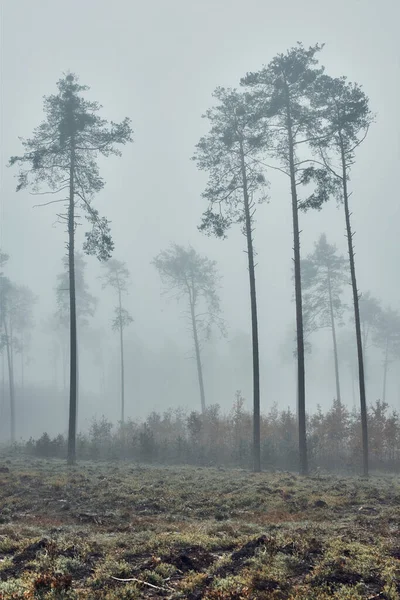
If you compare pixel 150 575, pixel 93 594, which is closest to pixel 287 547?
pixel 150 575

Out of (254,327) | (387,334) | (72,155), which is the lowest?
(254,327)

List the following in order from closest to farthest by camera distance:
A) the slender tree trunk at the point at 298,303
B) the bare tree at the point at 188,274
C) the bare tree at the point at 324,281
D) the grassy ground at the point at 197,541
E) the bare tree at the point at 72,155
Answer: the grassy ground at the point at 197,541 < the slender tree trunk at the point at 298,303 < the bare tree at the point at 72,155 < the bare tree at the point at 324,281 < the bare tree at the point at 188,274

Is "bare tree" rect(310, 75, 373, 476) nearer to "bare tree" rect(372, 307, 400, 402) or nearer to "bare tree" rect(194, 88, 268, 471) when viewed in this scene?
"bare tree" rect(194, 88, 268, 471)

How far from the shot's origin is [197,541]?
861cm

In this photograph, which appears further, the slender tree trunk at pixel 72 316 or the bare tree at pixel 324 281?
the bare tree at pixel 324 281

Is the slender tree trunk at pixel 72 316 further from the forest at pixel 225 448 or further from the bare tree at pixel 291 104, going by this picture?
the bare tree at pixel 291 104

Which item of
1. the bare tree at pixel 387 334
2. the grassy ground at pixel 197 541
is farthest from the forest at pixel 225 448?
the bare tree at pixel 387 334

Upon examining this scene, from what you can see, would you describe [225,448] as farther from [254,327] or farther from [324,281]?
[324,281]

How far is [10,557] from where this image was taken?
783 centimetres

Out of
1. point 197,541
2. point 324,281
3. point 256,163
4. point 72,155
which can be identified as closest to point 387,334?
point 324,281

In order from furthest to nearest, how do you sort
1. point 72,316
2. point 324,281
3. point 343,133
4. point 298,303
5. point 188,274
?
point 188,274
point 324,281
point 72,316
point 343,133
point 298,303

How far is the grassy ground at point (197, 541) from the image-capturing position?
21.0 ft

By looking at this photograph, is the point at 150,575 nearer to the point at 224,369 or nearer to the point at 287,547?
the point at 287,547

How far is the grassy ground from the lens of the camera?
6406 mm
